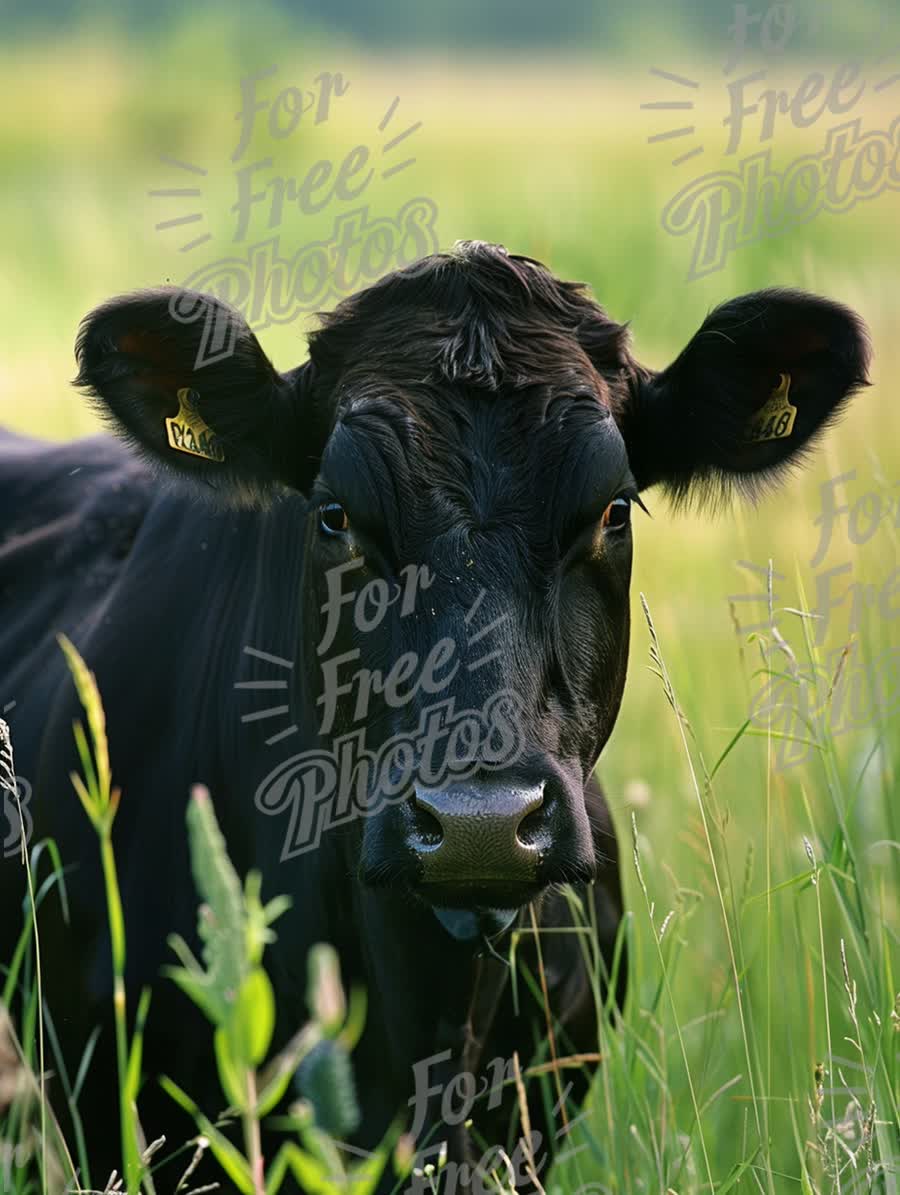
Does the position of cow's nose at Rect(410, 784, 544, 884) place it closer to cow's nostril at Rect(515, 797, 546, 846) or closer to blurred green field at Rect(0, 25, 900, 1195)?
cow's nostril at Rect(515, 797, 546, 846)

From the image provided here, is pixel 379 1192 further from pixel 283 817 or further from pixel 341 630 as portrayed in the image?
pixel 341 630

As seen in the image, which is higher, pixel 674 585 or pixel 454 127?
pixel 454 127

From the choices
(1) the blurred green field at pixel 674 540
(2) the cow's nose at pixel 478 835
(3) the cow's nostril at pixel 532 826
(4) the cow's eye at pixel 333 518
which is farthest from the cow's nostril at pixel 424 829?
(4) the cow's eye at pixel 333 518

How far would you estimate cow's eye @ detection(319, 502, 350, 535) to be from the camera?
10.8 ft

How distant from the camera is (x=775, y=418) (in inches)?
148

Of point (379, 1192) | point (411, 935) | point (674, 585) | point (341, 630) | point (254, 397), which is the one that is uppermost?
point (254, 397)

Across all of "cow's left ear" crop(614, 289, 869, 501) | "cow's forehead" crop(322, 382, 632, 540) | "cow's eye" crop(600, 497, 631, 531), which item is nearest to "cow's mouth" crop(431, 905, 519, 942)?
"cow's forehead" crop(322, 382, 632, 540)

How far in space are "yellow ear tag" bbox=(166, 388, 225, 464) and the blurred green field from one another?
0.91 metres

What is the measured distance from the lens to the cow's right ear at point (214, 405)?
3.52 meters

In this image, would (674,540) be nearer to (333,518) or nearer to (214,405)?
(214,405)

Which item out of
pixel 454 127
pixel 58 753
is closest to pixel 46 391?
pixel 58 753

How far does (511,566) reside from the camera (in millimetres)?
3021

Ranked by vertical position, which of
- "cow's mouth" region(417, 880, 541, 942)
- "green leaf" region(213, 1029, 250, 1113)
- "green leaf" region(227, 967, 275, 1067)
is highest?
"green leaf" region(227, 967, 275, 1067)

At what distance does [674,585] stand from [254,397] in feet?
20.6
